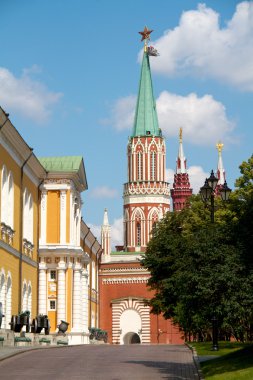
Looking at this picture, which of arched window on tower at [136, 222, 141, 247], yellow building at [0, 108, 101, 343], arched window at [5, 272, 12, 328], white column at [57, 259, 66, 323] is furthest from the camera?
arched window on tower at [136, 222, 141, 247]

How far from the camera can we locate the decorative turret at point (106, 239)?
110 meters

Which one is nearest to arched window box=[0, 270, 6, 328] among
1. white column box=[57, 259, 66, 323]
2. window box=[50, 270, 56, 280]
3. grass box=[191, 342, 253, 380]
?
white column box=[57, 259, 66, 323]

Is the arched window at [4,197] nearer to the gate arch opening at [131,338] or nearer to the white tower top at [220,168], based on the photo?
the gate arch opening at [131,338]

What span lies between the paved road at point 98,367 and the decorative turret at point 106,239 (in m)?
79.7

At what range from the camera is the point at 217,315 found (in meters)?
22.5

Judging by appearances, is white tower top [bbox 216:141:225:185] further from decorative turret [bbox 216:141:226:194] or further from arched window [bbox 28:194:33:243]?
arched window [bbox 28:194:33:243]

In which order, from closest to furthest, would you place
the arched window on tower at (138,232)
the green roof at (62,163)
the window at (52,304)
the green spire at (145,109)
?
the window at (52,304)
the green roof at (62,163)
the green spire at (145,109)
the arched window on tower at (138,232)

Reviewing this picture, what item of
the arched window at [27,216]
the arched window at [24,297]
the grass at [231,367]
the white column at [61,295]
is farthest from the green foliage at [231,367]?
the white column at [61,295]

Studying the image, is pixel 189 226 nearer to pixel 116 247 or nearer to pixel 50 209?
pixel 50 209

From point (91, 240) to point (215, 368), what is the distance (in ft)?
215

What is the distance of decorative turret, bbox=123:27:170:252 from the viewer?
396 feet

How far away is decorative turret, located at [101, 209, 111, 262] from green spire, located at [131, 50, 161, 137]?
13.0 m

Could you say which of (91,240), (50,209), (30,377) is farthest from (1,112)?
(91,240)

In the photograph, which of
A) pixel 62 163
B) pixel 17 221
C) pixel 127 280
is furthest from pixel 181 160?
pixel 17 221
